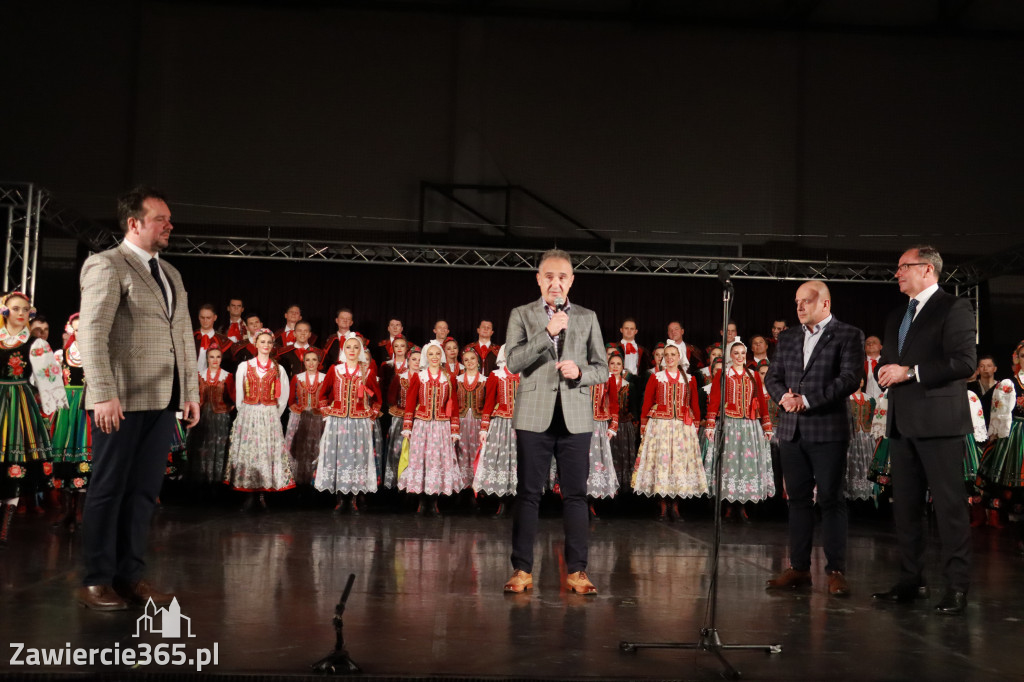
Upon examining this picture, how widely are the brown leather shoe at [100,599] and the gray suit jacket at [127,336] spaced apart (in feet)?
2.12

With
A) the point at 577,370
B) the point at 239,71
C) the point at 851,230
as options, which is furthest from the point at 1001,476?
the point at 239,71

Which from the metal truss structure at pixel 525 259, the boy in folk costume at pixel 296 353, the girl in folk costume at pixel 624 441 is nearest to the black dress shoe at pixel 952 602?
the girl in folk costume at pixel 624 441

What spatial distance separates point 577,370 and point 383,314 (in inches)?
260

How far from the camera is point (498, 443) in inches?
280

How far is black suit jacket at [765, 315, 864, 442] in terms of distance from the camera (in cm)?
381

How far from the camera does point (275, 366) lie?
7012mm

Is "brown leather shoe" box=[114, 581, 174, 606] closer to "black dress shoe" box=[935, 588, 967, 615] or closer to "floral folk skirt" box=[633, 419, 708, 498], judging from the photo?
"black dress shoe" box=[935, 588, 967, 615]

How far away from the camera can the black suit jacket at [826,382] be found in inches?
150

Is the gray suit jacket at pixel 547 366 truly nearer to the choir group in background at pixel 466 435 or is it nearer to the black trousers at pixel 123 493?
the black trousers at pixel 123 493

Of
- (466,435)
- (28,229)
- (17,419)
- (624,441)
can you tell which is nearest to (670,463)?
(624,441)

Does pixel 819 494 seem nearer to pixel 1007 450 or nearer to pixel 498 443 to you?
pixel 1007 450

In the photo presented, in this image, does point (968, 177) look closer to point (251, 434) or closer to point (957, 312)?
point (957, 312)

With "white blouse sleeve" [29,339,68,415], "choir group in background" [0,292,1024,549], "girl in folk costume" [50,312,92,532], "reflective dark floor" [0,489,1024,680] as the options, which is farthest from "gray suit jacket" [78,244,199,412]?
"choir group in background" [0,292,1024,549]

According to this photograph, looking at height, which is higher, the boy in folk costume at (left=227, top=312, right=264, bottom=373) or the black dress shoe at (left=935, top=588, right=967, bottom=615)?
the boy in folk costume at (left=227, top=312, right=264, bottom=373)
